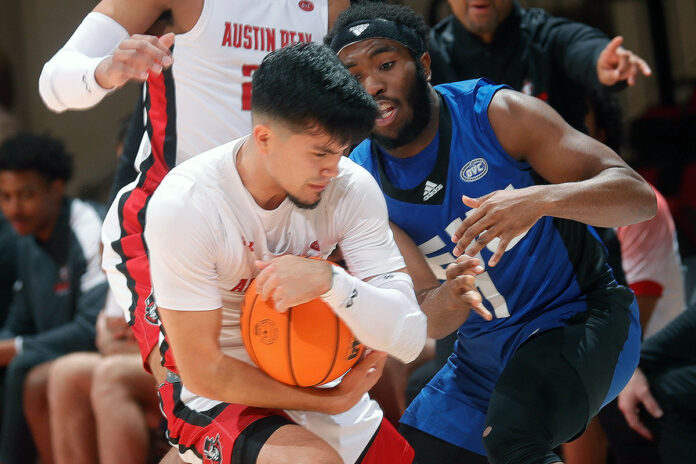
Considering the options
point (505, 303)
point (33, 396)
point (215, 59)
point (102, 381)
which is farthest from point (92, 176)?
point (505, 303)

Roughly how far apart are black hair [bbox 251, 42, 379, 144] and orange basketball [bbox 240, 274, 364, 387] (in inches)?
19.0

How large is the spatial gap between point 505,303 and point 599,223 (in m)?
0.48

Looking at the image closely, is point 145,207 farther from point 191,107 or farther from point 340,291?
point 340,291

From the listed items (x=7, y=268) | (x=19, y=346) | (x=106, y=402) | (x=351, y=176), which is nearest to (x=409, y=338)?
(x=351, y=176)

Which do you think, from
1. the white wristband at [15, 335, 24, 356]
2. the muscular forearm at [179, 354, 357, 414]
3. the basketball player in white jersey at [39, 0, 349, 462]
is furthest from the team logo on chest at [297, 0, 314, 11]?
the white wristband at [15, 335, 24, 356]

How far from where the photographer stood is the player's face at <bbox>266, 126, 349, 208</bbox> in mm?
2482

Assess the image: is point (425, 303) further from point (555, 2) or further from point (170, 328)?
point (555, 2)

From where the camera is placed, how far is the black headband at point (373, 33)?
9.78ft

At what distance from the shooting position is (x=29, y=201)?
5.45 m

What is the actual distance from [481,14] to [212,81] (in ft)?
5.11

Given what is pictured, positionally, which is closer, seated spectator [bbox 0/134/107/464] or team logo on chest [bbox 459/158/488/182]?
team logo on chest [bbox 459/158/488/182]

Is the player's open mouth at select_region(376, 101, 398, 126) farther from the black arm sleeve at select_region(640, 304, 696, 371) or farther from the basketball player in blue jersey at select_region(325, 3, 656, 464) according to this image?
the black arm sleeve at select_region(640, 304, 696, 371)

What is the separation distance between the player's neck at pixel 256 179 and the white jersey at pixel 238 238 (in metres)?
0.03

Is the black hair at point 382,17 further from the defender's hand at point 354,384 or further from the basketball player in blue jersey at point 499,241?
the defender's hand at point 354,384
